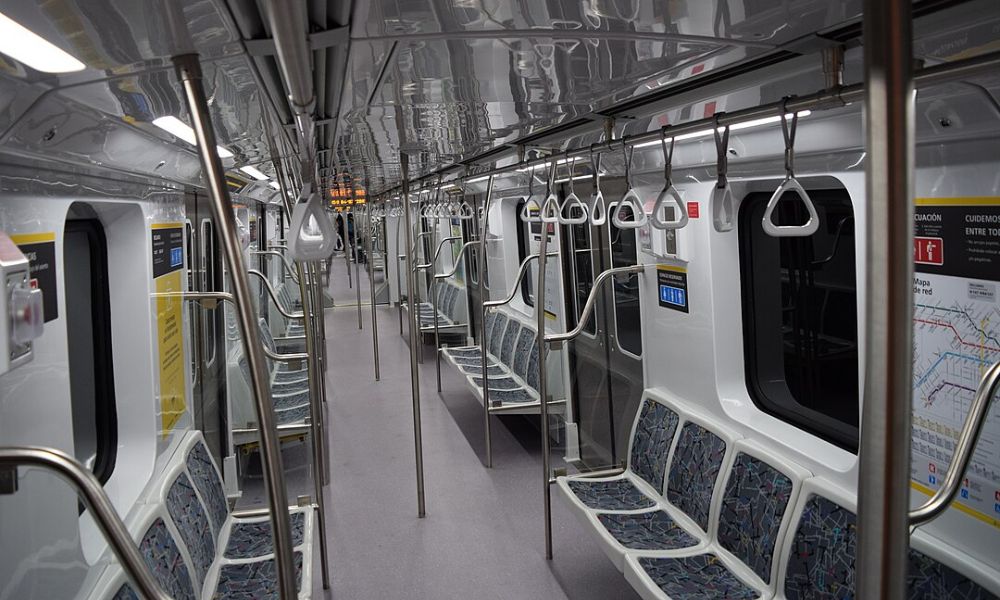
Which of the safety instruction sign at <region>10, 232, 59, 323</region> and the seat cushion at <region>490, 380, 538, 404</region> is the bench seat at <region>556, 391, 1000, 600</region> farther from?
the safety instruction sign at <region>10, 232, 59, 323</region>

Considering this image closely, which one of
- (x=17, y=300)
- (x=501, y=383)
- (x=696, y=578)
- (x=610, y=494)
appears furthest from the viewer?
(x=501, y=383)

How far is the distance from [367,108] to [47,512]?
1.58 meters

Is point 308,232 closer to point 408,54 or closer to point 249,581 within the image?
point 408,54

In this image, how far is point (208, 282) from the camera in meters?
5.40

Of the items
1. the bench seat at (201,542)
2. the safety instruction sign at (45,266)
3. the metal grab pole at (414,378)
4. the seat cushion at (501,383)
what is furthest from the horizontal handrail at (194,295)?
the seat cushion at (501,383)

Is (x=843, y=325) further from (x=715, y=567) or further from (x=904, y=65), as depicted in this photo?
(x=904, y=65)

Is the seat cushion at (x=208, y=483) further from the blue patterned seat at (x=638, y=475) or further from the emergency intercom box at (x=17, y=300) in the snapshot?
the emergency intercom box at (x=17, y=300)

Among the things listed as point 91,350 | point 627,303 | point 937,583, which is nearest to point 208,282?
point 91,350

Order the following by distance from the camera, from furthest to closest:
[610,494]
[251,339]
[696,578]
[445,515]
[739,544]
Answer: [445,515], [610,494], [739,544], [696,578], [251,339]

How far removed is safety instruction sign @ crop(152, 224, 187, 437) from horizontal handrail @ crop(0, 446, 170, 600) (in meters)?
2.93

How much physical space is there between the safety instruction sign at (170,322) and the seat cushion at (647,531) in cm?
230

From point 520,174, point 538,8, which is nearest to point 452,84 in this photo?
point 538,8

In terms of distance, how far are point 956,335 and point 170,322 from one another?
3657 millimetres

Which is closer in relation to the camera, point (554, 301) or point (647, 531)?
point (647, 531)
